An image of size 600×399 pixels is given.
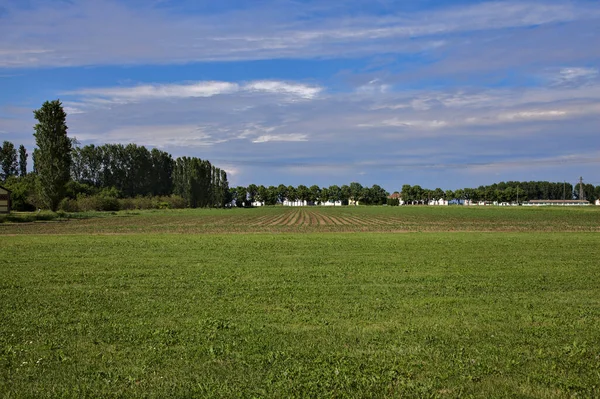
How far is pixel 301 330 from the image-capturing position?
908cm

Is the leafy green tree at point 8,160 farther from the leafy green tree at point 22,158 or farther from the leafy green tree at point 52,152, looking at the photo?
the leafy green tree at point 52,152

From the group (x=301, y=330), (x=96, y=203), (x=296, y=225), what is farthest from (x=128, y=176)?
(x=301, y=330)

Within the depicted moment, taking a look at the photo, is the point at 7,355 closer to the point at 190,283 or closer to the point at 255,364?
the point at 255,364

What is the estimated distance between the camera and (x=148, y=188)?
505ft

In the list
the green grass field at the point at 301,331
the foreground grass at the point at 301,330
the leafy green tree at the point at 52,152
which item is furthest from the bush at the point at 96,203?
the green grass field at the point at 301,331

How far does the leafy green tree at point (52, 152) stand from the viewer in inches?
2596

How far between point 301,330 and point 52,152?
66987mm

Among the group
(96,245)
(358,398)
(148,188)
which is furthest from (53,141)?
(148,188)

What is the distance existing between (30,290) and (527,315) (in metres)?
12.2

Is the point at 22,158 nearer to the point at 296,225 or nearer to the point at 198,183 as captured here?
the point at 198,183

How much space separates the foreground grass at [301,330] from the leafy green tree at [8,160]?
127 m

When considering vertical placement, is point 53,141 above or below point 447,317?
above

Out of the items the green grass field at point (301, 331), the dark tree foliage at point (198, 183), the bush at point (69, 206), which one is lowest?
the green grass field at point (301, 331)

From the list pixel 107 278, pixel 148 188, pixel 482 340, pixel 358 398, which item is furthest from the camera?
pixel 148 188
